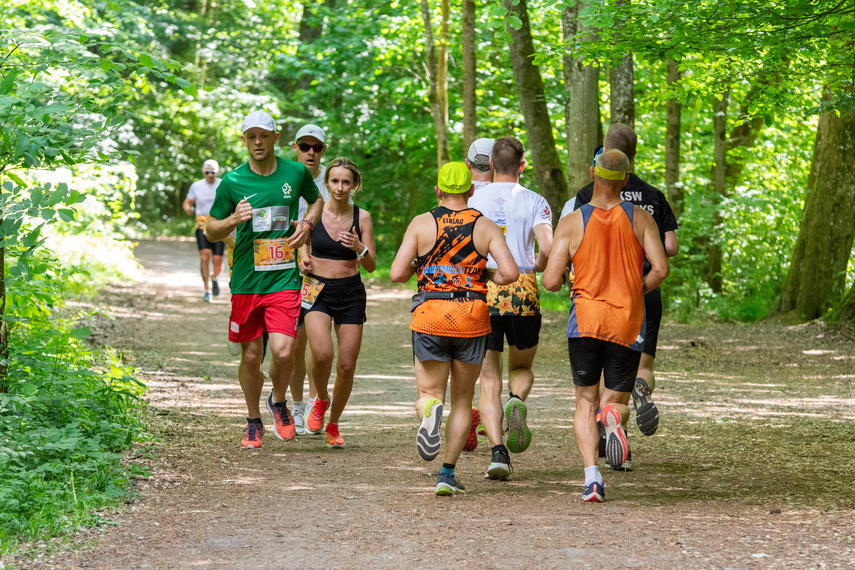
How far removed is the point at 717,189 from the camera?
758 inches

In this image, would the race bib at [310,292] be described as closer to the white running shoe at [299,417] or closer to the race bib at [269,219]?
the race bib at [269,219]

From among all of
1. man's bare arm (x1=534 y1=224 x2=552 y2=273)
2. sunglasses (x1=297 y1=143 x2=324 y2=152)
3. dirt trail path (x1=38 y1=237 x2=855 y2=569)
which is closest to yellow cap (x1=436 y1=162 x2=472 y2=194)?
man's bare arm (x1=534 y1=224 x2=552 y2=273)

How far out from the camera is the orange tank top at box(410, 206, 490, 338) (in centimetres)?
539

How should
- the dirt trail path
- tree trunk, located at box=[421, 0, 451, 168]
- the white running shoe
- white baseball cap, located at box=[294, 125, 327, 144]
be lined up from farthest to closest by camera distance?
tree trunk, located at box=[421, 0, 451, 168] < the white running shoe < white baseball cap, located at box=[294, 125, 327, 144] < the dirt trail path

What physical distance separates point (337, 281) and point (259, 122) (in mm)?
1254

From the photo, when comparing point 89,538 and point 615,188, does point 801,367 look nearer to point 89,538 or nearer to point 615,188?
point 615,188

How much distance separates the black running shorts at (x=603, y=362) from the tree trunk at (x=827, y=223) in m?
9.74

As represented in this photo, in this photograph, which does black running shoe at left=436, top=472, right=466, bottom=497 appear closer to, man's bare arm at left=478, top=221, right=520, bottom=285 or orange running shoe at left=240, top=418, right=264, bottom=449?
man's bare arm at left=478, top=221, right=520, bottom=285

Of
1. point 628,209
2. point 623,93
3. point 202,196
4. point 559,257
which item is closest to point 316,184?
point 559,257

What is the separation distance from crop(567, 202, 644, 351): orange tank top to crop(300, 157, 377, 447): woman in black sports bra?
204cm

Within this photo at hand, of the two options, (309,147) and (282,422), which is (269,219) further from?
(282,422)

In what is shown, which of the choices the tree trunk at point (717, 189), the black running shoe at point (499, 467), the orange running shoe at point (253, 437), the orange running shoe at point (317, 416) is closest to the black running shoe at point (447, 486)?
the black running shoe at point (499, 467)

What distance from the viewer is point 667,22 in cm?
732

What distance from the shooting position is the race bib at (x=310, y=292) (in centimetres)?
697
